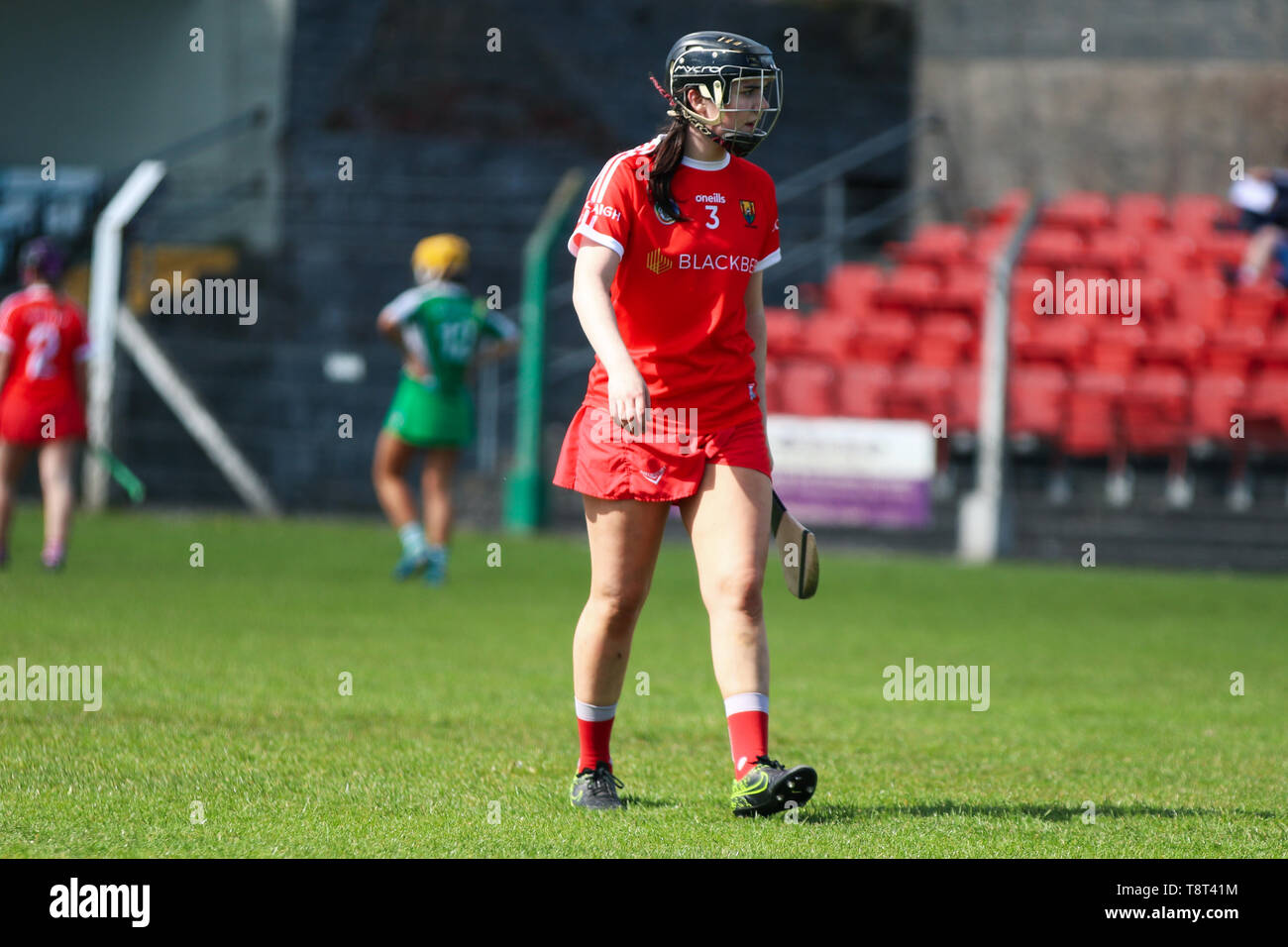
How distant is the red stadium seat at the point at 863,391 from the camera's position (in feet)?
53.2

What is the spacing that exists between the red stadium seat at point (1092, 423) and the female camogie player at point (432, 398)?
19.6 feet

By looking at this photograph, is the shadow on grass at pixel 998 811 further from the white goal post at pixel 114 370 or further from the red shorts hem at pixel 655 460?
the white goal post at pixel 114 370

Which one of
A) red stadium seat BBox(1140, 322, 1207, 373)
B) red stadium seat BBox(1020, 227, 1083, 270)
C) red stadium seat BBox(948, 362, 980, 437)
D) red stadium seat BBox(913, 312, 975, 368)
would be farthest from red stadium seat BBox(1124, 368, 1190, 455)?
red stadium seat BBox(1020, 227, 1083, 270)

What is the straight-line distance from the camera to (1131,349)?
16.1 meters

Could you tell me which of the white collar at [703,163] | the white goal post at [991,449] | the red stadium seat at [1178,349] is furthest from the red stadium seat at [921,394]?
the white collar at [703,163]

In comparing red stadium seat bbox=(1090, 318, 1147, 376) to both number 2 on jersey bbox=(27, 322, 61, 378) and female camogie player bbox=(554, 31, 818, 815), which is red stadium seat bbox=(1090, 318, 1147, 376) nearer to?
number 2 on jersey bbox=(27, 322, 61, 378)

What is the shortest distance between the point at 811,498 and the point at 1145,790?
399 inches

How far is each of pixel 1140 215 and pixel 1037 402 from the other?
169 inches

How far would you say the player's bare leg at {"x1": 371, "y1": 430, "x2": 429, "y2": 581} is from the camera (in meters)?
11.7

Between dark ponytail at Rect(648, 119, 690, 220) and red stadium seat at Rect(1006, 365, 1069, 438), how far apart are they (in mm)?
10844

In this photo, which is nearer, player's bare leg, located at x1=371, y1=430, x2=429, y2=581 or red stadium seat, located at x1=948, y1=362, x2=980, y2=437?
player's bare leg, located at x1=371, y1=430, x2=429, y2=581

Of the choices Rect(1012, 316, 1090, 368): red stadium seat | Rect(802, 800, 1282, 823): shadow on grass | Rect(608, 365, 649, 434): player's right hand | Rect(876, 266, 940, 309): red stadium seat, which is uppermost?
Rect(876, 266, 940, 309): red stadium seat

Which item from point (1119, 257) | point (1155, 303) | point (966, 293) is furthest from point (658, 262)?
point (1119, 257)

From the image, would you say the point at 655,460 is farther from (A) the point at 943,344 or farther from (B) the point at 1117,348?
(A) the point at 943,344
